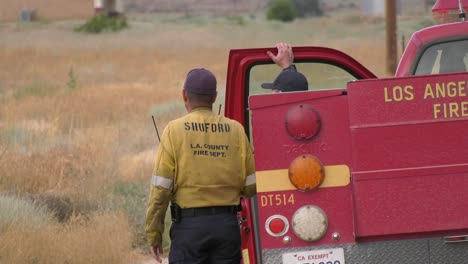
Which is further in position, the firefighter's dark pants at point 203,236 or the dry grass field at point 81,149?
the dry grass field at point 81,149

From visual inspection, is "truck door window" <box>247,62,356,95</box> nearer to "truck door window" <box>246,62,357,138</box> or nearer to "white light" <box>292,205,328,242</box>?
"truck door window" <box>246,62,357,138</box>

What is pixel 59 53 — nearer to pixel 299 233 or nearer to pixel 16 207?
pixel 16 207

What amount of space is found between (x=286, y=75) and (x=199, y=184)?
1.23m

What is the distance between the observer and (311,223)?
5.34m

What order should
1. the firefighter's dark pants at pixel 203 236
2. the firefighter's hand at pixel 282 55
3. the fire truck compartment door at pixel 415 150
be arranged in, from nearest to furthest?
the fire truck compartment door at pixel 415 150
the firefighter's dark pants at pixel 203 236
the firefighter's hand at pixel 282 55

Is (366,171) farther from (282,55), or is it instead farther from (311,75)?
(311,75)

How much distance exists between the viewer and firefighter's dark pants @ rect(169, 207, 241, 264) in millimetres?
5504

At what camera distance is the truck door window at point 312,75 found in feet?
21.5

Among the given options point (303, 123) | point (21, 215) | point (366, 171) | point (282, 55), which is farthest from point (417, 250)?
point (21, 215)

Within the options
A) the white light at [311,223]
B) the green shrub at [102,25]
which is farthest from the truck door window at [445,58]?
the green shrub at [102,25]

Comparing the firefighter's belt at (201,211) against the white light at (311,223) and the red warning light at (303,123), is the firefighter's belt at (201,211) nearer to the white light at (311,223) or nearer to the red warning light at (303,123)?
the white light at (311,223)

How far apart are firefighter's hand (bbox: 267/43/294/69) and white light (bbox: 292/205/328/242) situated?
1.20m

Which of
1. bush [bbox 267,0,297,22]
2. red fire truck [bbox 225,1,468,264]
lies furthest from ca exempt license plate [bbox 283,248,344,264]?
bush [bbox 267,0,297,22]

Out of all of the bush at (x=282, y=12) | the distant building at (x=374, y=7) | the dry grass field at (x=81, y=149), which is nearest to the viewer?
the dry grass field at (x=81, y=149)
